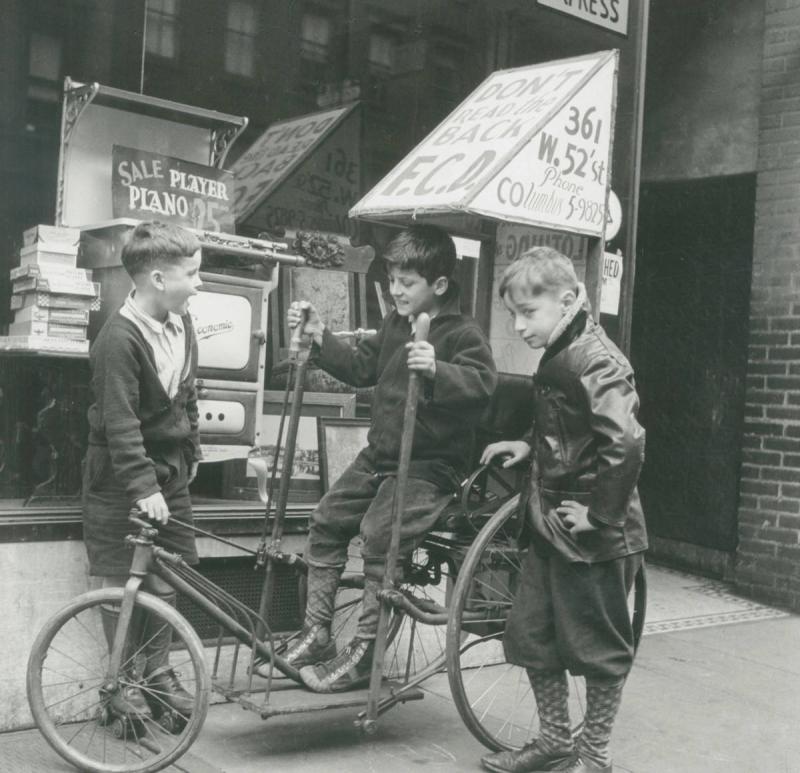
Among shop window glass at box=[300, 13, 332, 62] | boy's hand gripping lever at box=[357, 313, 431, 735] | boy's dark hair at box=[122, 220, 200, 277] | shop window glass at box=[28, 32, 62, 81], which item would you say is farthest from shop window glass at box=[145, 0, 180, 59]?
boy's hand gripping lever at box=[357, 313, 431, 735]

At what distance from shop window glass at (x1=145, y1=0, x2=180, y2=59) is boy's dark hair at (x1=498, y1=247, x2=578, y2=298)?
2.18m

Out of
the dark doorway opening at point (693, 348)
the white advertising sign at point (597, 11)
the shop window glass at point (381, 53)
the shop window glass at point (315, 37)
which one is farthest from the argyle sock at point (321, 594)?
the dark doorway opening at point (693, 348)

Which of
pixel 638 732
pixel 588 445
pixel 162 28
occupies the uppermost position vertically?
pixel 162 28

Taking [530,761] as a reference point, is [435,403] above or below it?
above

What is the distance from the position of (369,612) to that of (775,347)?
4.07m

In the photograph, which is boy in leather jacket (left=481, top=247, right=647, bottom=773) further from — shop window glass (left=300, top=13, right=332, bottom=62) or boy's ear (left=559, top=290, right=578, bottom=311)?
shop window glass (left=300, top=13, right=332, bottom=62)

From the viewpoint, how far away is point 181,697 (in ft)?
Result: 13.6

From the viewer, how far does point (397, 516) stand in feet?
13.3

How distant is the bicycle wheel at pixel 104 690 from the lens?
3.80 m

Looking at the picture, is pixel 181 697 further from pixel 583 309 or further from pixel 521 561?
pixel 583 309

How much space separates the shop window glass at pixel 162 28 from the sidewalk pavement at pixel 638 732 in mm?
2920

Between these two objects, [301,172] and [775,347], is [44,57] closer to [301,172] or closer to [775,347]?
[301,172]

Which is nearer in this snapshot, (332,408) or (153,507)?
(153,507)

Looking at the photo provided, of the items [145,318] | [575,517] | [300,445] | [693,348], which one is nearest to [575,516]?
[575,517]
